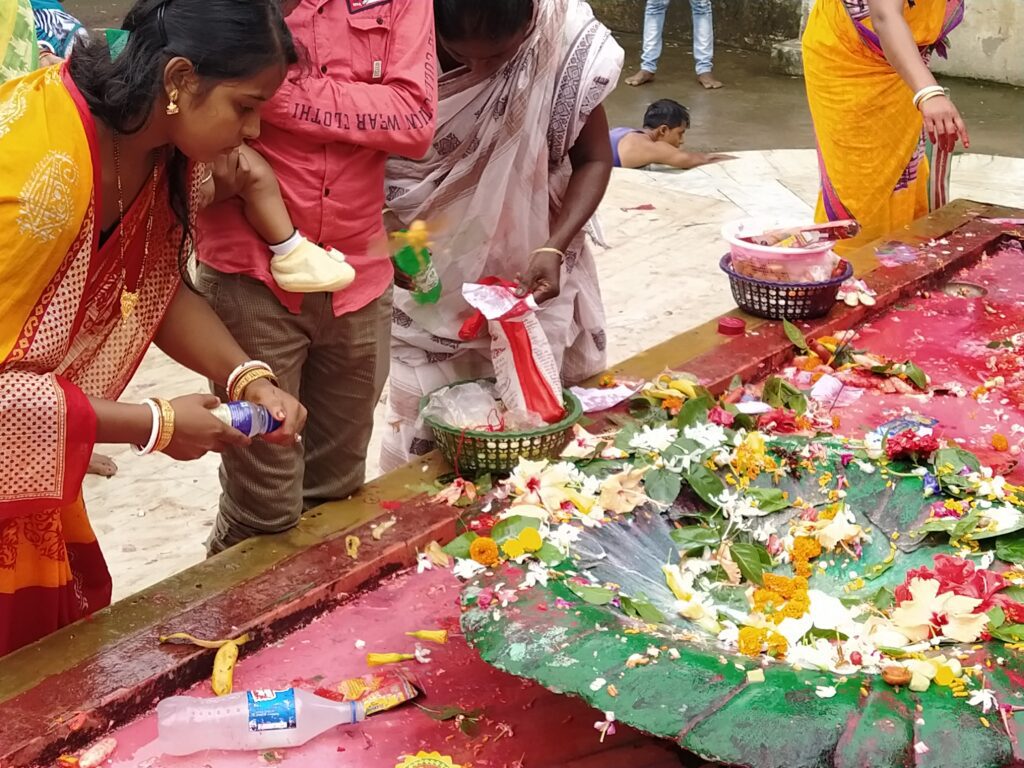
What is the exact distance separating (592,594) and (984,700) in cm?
60

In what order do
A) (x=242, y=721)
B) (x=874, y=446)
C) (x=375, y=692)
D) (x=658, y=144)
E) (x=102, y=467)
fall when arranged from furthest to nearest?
(x=658, y=144), (x=102, y=467), (x=874, y=446), (x=375, y=692), (x=242, y=721)

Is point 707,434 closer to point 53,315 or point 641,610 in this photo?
point 641,610

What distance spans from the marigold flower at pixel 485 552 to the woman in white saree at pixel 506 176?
0.90 meters

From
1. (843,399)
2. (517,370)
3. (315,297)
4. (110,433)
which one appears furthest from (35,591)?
(843,399)

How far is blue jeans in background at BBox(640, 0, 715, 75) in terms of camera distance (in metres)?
10.5

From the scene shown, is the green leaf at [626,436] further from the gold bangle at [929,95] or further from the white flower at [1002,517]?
the gold bangle at [929,95]

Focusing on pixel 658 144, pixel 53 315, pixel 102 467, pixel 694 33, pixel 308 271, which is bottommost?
pixel 102 467

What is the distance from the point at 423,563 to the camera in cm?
231

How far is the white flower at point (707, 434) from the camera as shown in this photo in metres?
2.45

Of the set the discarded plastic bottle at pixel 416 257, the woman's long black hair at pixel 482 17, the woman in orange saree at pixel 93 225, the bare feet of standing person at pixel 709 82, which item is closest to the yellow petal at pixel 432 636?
the woman in orange saree at pixel 93 225

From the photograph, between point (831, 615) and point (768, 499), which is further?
point (768, 499)

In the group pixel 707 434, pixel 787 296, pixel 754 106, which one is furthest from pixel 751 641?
pixel 754 106

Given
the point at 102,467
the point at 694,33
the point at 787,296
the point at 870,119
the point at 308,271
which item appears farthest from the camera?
the point at 694,33

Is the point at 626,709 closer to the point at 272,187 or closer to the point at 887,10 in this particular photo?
the point at 272,187
